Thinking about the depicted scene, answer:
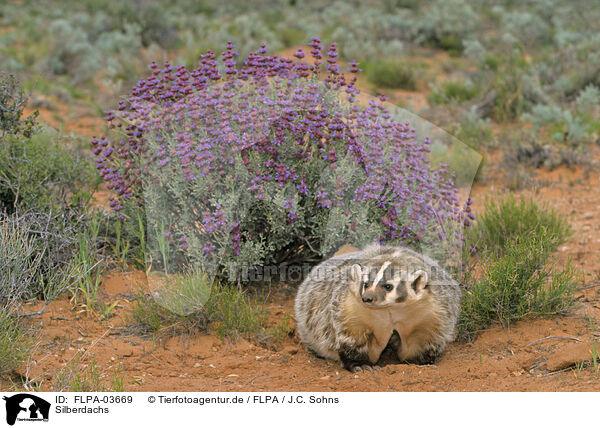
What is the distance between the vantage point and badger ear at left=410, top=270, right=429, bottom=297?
3318 millimetres

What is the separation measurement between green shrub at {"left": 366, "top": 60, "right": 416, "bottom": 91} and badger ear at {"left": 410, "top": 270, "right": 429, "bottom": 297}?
747cm

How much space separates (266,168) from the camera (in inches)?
164

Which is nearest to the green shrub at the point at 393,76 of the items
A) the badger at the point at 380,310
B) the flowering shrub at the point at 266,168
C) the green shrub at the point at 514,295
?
the flowering shrub at the point at 266,168

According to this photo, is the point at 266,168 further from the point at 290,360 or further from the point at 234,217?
the point at 290,360

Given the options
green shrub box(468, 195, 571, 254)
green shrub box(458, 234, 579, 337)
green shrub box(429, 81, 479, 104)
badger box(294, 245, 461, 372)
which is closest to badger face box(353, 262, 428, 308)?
badger box(294, 245, 461, 372)

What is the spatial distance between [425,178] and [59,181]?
255cm

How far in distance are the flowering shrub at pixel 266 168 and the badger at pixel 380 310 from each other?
525mm

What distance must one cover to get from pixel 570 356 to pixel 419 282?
0.82m

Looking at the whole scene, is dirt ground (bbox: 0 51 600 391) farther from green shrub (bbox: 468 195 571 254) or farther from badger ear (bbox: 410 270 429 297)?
green shrub (bbox: 468 195 571 254)

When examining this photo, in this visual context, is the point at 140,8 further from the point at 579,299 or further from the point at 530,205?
the point at 579,299

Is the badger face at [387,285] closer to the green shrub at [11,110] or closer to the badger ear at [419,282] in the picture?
the badger ear at [419,282]

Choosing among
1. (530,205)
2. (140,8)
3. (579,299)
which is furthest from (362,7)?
(579,299)
